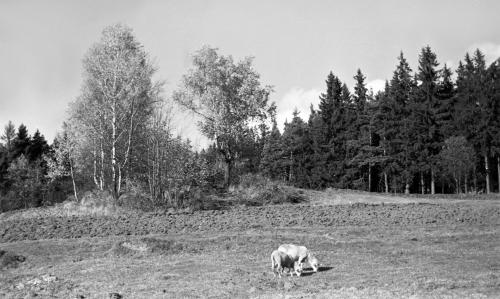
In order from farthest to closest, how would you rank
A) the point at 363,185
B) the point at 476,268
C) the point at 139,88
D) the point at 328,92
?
the point at 328,92 < the point at 363,185 < the point at 139,88 < the point at 476,268

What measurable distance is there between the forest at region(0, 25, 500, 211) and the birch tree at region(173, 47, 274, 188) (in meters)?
0.11

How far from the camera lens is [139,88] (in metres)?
41.0

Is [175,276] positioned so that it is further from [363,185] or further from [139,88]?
[363,185]

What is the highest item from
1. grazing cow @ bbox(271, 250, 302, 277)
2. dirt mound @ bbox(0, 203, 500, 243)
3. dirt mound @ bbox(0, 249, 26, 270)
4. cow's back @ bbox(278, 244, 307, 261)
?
dirt mound @ bbox(0, 203, 500, 243)

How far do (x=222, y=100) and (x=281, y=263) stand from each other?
32.7m

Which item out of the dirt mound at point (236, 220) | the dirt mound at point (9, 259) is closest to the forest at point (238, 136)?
the dirt mound at point (236, 220)

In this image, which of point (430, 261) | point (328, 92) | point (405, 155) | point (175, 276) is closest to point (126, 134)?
point (175, 276)

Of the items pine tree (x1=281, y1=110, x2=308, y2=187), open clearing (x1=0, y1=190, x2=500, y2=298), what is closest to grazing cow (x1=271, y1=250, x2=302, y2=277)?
open clearing (x1=0, y1=190, x2=500, y2=298)

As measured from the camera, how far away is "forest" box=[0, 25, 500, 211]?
133 ft

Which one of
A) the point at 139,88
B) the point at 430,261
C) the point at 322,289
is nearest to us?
the point at 322,289

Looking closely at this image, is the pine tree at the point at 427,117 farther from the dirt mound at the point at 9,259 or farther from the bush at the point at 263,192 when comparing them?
the dirt mound at the point at 9,259

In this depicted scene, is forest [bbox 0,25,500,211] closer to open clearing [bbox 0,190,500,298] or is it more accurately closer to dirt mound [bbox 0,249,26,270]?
open clearing [bbox 0,190,500,298]

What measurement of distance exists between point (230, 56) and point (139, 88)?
42.6 feet

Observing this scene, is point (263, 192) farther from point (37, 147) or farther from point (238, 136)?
point (37, 147)
